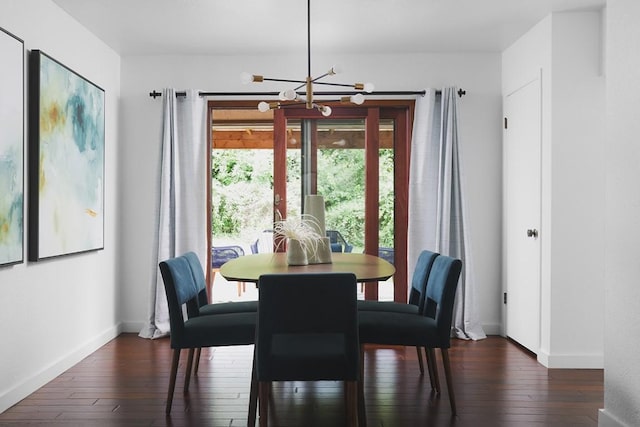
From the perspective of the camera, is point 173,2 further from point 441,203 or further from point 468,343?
point 468,343

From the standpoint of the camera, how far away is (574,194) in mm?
3936

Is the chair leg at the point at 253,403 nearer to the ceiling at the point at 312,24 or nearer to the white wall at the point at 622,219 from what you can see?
the white wall at the point at 622,219

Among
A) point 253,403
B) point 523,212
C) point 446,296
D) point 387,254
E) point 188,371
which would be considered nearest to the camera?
point 253,403

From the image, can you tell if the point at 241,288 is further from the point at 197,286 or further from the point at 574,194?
the point at 574,194

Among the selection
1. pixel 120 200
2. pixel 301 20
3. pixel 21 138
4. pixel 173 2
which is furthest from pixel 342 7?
pixel 120 200

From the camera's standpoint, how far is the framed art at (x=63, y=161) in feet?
10.9

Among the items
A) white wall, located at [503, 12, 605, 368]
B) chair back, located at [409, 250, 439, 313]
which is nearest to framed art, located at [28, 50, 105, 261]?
chair back, located at [409, 250, 439, 313]

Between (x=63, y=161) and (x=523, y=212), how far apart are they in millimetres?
3451

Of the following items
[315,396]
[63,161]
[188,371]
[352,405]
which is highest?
[63,161]

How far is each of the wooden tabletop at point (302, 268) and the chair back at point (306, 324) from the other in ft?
1.33

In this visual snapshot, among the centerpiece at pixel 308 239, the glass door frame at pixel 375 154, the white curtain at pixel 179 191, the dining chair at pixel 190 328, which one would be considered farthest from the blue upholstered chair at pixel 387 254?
the dining chair at pixel 190 328

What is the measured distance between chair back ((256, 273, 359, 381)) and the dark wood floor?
568 mm

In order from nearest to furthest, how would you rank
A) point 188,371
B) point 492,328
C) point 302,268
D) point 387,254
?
point 302,268 < point 188,371 < point 492,328 < point 387,254

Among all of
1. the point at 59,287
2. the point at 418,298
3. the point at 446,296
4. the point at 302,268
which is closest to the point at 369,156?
the point at 418,298
